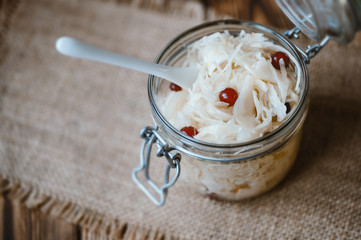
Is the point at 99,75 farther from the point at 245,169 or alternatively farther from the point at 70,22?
the point at 245,169

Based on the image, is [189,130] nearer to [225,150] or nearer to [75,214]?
[225,150]

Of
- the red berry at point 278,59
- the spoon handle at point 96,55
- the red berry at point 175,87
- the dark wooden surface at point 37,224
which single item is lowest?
the dark wooden surface at point 37,224

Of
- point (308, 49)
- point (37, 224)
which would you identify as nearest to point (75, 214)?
point (37, 224)

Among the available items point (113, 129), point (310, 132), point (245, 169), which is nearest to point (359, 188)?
point (310, 132)

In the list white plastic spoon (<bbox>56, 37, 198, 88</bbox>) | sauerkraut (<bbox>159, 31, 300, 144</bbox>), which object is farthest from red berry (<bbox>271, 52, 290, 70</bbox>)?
white plastic spoon (<bbox>56, 37, 198, 88</bbox>)

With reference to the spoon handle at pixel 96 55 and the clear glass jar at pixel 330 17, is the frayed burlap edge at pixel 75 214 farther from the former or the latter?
the clear glass jar at pixel 330 17

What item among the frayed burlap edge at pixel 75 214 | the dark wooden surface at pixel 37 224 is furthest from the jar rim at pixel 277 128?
the frayed burlap edge at pixel 75 214
